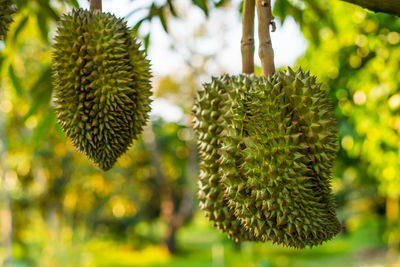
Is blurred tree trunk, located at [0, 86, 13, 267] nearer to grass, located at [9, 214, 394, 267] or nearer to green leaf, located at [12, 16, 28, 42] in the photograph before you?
grass, located at [9, 214, 394, 267]

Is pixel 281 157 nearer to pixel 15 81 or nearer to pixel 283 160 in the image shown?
pixel 283 160

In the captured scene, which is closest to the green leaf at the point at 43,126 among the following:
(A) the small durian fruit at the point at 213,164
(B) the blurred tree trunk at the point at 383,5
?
(A) the small durian fruit at the point at 213,164

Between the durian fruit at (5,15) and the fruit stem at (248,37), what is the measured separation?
668mm

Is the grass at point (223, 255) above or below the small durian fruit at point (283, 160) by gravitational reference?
below

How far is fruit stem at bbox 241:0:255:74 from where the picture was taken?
1.14 meters

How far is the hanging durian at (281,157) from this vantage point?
1.01 metres

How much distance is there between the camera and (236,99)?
1176 millimetres

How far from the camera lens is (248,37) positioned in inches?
47.3

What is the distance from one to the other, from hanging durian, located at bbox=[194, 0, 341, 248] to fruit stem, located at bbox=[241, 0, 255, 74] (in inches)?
0.8

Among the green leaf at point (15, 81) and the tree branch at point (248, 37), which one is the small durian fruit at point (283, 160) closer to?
the tree branch at point (248, 37)

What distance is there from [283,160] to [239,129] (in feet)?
0.50

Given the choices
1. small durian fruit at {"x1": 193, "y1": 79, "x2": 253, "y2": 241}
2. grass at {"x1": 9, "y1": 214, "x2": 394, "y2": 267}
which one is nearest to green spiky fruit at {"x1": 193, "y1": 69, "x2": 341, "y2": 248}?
small durian fruit at {"x1": 193, "y1": 79, "x2": 253, "y2": 241}

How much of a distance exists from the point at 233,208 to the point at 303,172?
0.79 feet

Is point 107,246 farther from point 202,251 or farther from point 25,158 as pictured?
point 25,158
